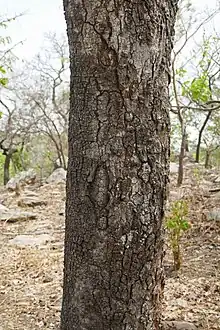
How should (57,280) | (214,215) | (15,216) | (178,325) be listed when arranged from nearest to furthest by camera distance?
(178,325), (57,280), (214,215), (15,216)

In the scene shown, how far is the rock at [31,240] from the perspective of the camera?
434 centimetres

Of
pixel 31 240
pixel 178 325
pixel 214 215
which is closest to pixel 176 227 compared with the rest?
pixel 178 325

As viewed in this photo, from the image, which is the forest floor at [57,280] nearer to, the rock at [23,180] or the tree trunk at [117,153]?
the tree trunk at [117,153]

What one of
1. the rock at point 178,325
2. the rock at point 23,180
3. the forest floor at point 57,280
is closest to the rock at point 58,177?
the rock at point 23,180

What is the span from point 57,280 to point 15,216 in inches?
113

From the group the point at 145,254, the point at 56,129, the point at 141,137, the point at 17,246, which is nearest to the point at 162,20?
the point at 141,137

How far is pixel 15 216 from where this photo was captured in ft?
19.1

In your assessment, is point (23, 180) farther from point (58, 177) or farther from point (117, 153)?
point (117, 153)

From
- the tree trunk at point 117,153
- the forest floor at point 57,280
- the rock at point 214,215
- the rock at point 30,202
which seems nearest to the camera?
the tree trunk at point 117,153

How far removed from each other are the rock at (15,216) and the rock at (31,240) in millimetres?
1015

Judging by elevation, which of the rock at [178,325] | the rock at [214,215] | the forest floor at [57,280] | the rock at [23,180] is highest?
the rock at [214,215]

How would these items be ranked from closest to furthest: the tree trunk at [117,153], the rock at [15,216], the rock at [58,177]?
the tree trunk at [117,153], the rock at [15,216], the rock at [58,177]

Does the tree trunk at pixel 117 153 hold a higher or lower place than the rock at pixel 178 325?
higher

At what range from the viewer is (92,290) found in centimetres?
150
